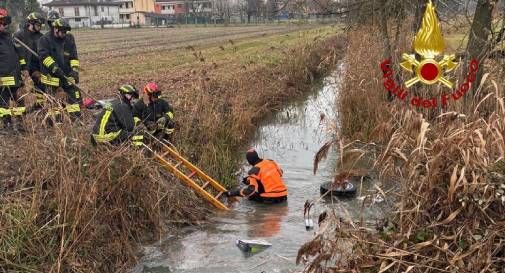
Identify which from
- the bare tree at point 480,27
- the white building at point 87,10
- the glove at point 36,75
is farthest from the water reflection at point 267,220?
the white building at point 87,10

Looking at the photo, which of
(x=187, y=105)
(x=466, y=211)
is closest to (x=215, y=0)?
(x=187, y=105)

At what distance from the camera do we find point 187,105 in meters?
9.35

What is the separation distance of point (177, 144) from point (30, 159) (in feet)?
9.96

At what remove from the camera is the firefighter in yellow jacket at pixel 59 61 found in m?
8.17

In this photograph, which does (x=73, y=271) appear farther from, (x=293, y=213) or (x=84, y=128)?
(x=293, y=213)

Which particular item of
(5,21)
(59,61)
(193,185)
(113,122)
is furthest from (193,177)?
(5,21)

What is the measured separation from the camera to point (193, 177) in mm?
7656

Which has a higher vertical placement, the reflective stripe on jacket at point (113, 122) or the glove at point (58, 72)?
the glove at point (58, 72)

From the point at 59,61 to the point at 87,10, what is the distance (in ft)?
284

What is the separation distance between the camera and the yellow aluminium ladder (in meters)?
6.88

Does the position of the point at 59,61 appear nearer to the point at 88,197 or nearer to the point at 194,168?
the point at 194,168

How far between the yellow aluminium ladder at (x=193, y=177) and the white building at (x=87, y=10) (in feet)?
272

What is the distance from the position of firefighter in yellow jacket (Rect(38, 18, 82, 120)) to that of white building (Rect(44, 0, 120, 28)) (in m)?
80.9

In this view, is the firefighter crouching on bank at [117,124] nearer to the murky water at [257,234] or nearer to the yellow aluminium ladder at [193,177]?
the yellow aluminium ladder at [193,177]
